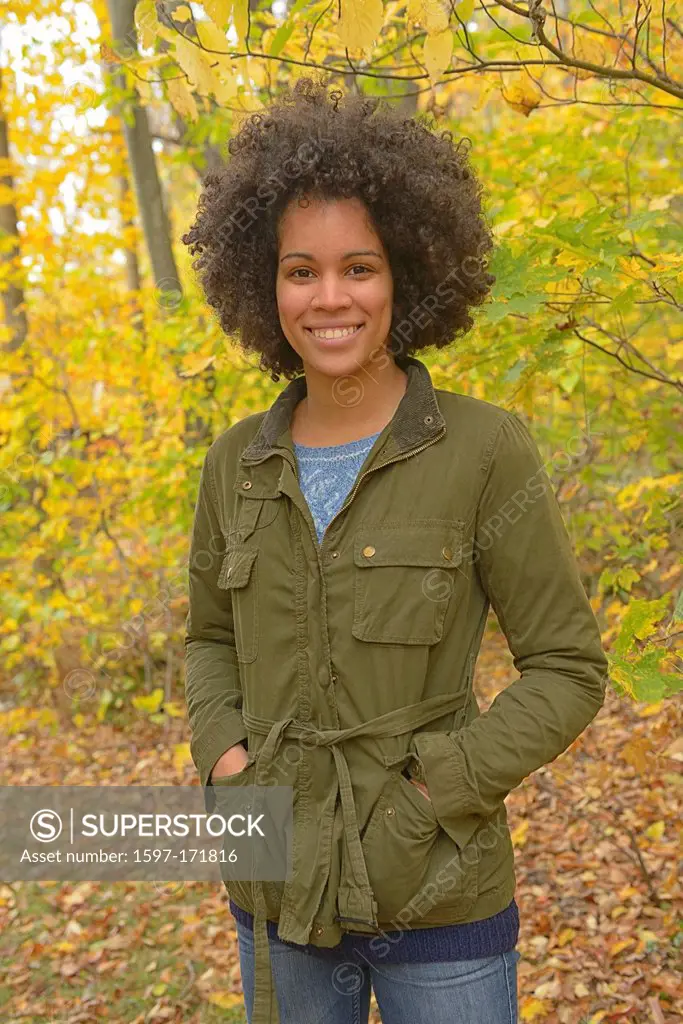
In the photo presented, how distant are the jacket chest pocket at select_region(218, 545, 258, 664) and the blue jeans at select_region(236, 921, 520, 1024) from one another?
53 cm

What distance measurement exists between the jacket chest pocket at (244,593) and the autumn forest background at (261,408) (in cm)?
79

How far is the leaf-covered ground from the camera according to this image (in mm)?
3127

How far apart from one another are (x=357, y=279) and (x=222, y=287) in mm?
471

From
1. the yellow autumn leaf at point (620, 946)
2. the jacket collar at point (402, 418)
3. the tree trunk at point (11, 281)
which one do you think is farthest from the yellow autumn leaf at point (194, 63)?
the tree trunk at point (11, 281)

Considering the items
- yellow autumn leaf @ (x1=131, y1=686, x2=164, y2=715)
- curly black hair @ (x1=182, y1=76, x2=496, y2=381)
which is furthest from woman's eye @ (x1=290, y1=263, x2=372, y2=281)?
yellow autumn leaf @ (x1=131, y1=686, x2=164, y2=715)

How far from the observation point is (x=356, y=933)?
160cm

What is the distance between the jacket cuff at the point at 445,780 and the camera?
5.07 feet

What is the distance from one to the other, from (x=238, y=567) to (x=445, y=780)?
54cm

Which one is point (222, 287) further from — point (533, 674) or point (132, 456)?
point (132, 456)

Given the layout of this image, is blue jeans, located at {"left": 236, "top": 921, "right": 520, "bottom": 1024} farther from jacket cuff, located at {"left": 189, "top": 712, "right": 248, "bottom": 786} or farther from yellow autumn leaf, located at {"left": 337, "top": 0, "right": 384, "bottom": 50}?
yellow autumn leaf, located at {"left": 337, "top": 0, "right": 384, "bottom": 50}

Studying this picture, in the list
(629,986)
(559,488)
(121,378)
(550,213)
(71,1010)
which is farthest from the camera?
(121,378)

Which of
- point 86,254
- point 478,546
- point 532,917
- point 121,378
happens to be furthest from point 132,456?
point 478,546

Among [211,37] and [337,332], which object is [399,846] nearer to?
[337,332]

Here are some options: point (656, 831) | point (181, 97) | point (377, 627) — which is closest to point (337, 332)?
A: point (377, 627)
